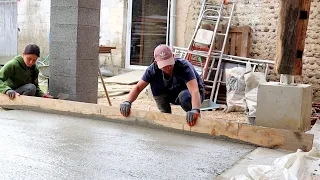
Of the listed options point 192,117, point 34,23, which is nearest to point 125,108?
point 192,117

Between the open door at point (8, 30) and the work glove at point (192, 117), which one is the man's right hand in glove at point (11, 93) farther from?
the open door at point (8, 30)

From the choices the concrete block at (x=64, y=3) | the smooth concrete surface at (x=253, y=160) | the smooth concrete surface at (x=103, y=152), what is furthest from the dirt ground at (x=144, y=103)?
the smooth concrete surface at (x=253, y=160)

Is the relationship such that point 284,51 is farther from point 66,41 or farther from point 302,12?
point 66,41

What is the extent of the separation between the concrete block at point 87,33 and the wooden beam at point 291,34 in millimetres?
2453

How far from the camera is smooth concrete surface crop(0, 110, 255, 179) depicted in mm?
2568

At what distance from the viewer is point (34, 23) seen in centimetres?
1016

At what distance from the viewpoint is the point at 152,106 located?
6.71 m

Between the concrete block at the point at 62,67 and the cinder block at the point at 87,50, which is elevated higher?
the cinder block at the point at 87,50

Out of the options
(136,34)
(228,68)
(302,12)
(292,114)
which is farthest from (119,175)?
(136,34)

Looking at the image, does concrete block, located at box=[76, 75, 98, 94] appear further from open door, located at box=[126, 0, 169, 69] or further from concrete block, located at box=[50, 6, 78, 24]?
open door, located at box=[126, 0, 169, 69]

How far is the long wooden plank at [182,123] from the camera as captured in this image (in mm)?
3230

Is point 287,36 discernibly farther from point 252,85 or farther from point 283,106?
point 252,85

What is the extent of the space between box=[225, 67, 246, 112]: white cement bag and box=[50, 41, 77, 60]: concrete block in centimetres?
268

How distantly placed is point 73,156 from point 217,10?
548 centimetres
